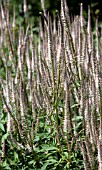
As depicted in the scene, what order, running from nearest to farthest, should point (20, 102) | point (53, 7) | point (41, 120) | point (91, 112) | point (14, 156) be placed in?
point (91, 112) < point (20, 102) < point (14, 156) < point (41, 120) < point (53, 7)

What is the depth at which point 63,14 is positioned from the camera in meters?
3.79

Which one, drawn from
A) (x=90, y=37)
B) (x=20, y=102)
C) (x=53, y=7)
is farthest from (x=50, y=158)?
(x=53, y=7)

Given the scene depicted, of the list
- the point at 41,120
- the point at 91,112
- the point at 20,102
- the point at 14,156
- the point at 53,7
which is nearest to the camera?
the point at 91,112

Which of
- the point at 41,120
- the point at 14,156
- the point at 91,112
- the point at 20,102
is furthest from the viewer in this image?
the point at 41,120

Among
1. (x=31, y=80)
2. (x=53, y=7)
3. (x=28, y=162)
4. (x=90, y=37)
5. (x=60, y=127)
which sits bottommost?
(x=28, y=162)

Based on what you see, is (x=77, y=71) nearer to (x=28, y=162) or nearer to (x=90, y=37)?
(x=90, y=37)

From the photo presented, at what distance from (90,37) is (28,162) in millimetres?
1254

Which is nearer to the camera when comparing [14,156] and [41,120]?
[14,156]

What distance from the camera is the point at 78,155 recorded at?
3934 mm

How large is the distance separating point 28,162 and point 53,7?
7.21 m

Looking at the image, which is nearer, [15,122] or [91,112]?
[91,112]

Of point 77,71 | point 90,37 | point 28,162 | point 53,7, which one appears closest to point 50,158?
point 28,162

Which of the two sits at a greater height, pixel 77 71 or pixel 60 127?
pixel 77 71

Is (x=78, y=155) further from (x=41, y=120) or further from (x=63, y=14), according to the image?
(x=63, y=14)
